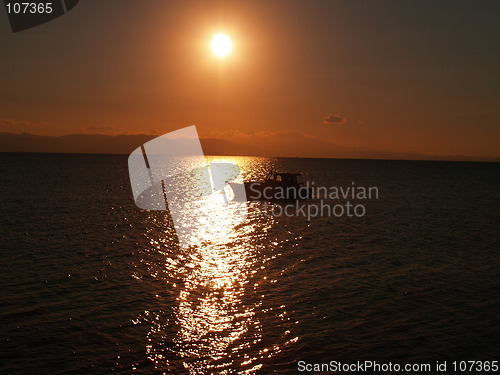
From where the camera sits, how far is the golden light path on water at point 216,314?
1429 centimetres

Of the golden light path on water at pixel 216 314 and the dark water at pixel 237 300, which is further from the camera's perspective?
the dark water at pixel 237 300

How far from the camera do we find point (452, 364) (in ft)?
48.0

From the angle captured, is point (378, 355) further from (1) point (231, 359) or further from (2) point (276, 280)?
(2) point (276, 280)

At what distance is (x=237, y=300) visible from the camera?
19844 mm

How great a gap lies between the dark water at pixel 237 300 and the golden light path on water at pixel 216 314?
0.23 feet

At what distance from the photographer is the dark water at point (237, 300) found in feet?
48.0
